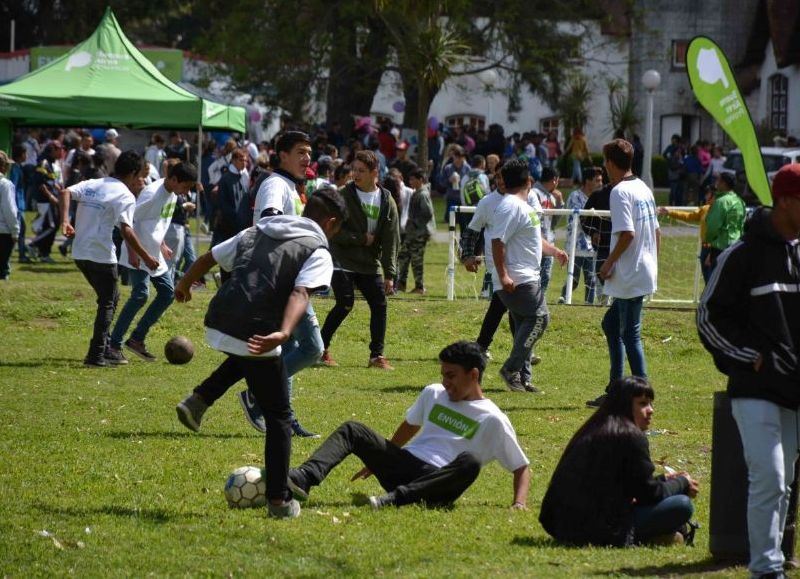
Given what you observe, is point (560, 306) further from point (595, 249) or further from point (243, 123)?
point (243, 123)

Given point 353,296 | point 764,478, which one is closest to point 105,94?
point 353,296

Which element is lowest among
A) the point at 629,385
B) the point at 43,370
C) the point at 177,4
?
the point at 43,370

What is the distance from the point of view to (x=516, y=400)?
37.1ft

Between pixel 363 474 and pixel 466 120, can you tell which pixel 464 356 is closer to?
pixel 363 474

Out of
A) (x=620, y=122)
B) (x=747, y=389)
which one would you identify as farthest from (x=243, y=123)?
(x=620, y=122)

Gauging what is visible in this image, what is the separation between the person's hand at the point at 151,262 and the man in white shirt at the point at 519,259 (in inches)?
125

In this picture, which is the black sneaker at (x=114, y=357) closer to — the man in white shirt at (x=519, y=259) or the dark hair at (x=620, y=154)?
the man in white shirt at (x=519, y=259)

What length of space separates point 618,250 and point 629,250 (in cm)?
16

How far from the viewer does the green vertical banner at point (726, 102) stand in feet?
21.7

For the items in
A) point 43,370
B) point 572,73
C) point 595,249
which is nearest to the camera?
point 43,370

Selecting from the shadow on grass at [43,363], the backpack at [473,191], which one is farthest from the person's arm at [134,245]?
the backpack at [473,191]

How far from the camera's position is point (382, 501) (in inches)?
289

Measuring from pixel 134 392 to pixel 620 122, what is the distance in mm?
35846

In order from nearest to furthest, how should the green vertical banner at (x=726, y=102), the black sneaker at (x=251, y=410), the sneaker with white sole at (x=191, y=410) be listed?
1. the green vertical banner at (x=726, y=102)
2. the sneaker with white sole at (x=191, y=410)
3. the black sneaker at (x=251, y=410)
